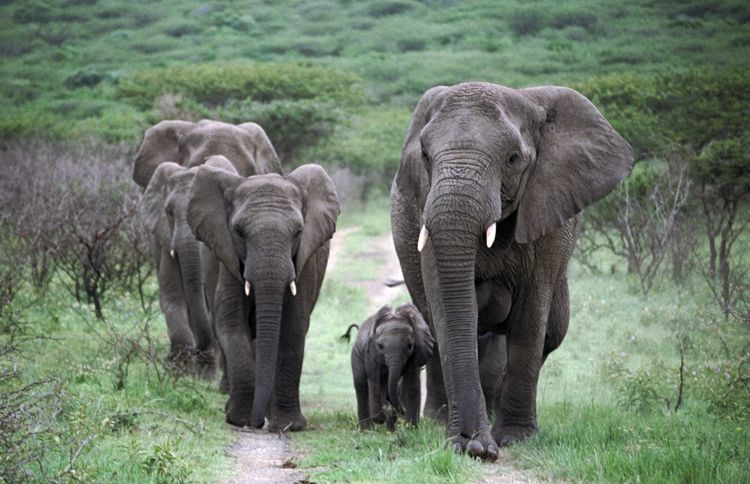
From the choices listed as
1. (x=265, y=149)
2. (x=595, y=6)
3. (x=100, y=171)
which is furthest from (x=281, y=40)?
(x=265, y=149)

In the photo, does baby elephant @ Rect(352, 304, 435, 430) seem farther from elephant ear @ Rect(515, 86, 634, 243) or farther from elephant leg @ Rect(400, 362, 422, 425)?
elephant ear @ Rect(515, 86, 634, 243)

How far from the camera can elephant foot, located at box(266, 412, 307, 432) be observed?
27.1 ft

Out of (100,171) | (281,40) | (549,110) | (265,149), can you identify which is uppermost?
(549,110)

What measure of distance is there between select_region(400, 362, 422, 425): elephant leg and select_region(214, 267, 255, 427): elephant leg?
3.71ft

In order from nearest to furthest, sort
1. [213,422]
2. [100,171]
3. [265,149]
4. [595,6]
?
[213,422] → [265,149] → [100,171] → [595,6]

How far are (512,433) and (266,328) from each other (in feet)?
6.41

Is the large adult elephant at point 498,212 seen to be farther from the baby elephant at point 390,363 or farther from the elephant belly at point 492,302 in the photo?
the baby elephant at point 390,363

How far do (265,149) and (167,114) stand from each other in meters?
14.5

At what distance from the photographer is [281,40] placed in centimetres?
5591

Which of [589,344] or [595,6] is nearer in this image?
[589,344]

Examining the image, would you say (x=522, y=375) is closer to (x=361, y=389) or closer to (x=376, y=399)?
(x=376, y=399)

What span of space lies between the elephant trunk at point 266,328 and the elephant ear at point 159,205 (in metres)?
3.01

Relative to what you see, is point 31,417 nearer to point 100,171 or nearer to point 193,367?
point 193,367

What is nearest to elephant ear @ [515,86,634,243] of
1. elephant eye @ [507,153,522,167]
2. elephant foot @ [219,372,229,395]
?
elephant eye @ [507,153,522,167]
